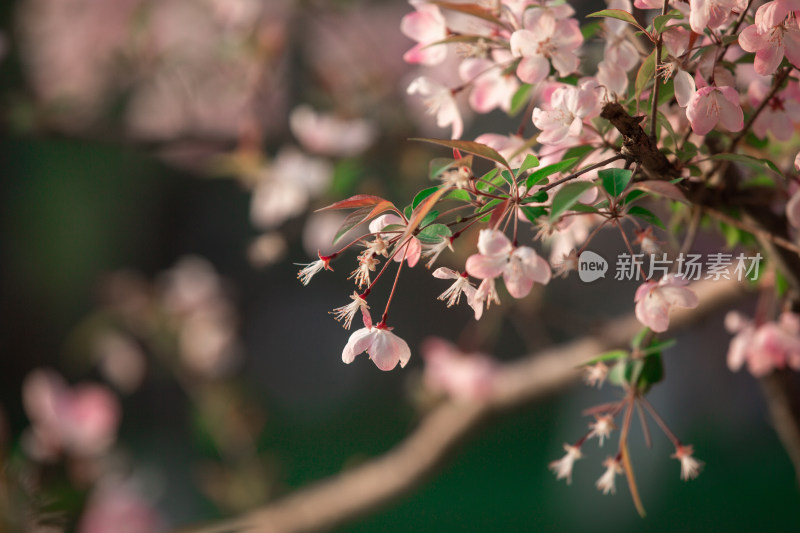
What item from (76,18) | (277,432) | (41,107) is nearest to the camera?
(41,107)

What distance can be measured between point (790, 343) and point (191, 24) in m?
1.37

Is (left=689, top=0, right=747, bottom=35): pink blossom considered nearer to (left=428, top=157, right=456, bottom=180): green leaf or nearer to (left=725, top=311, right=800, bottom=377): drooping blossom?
(left=428, top=157, right=456, bottom=180): green leaf

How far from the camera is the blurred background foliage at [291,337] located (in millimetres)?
666

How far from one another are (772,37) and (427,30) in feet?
0.44

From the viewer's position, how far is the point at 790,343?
305 mm

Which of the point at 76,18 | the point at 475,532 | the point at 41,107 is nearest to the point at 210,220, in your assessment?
the point at 76,18

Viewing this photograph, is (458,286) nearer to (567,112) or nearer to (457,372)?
(567,112)

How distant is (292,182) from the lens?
0.55 m

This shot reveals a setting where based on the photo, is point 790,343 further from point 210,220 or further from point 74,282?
point 74,282

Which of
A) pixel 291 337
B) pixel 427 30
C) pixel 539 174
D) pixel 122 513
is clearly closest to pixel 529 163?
pixel 539 174

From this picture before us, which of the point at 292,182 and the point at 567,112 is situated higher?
the point at 292,182

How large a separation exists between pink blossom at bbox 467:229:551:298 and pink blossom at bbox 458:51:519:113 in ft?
0.37

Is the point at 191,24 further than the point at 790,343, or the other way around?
the point at 191,24

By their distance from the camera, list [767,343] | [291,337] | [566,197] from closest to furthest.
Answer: [566,197], [767,343], [291,337]
